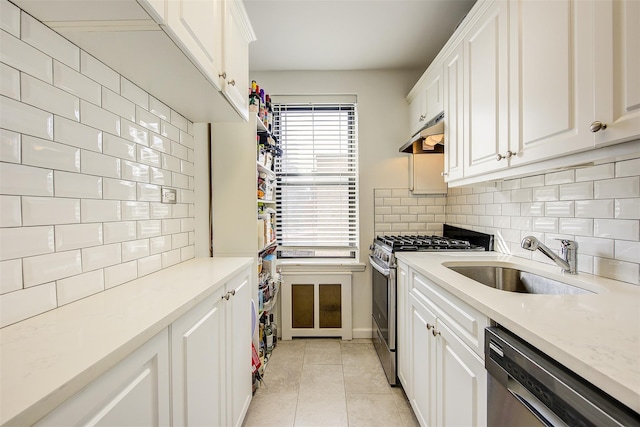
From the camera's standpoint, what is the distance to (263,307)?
2.09m

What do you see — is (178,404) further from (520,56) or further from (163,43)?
(520,56)

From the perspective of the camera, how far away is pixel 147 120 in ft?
4.24

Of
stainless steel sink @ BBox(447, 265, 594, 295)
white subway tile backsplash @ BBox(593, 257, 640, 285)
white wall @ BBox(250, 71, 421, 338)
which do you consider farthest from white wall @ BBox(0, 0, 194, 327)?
white subway tile backsplash @ BBox(593, 257, 640, 285)

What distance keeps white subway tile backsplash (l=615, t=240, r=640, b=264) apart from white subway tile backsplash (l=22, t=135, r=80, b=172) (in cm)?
200

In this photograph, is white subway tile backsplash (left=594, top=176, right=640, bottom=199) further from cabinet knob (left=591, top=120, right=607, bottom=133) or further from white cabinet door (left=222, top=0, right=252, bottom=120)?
white cabinet door (left=222, top=0, right=252, bottom=120)

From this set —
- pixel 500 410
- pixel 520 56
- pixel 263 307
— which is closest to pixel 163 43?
pixel 520 56

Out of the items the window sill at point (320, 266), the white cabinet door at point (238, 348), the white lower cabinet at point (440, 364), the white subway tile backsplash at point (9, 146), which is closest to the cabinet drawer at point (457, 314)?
the white lower cabinet at point (440, 364)

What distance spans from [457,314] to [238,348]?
1.06 metres

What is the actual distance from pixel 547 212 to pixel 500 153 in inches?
16.9

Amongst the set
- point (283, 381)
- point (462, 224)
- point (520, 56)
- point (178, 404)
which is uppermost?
point (520, 56)

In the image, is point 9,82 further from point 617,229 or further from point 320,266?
point 320,266

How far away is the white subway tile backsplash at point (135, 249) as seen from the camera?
1145 millimetres

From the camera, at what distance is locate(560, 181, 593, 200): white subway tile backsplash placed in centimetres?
121

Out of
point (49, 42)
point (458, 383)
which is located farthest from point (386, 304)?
point (49, 42)
